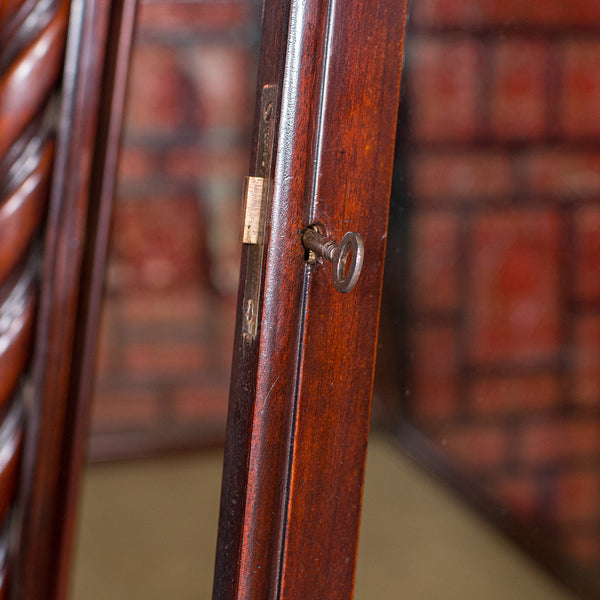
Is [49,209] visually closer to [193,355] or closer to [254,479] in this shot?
[254,479]

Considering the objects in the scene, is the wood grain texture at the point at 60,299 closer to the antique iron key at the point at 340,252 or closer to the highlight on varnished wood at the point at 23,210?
the highlight on varnished wood at the point at 23,210

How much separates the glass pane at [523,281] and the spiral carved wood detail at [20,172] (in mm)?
Result: 498

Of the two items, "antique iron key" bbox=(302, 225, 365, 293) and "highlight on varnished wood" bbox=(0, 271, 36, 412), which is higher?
"antique iron key" bbox=(302, 225, 365, 293)

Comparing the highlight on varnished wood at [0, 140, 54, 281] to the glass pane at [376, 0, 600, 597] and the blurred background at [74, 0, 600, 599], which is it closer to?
the blurred background at [74, 0, 600, 599]

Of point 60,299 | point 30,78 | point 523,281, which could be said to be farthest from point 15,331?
point 523,281

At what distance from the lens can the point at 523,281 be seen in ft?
3.97

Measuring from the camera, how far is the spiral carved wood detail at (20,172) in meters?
0.40

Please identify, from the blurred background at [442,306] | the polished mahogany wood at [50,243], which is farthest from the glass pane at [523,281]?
the polished mahogany wood at [50,243]

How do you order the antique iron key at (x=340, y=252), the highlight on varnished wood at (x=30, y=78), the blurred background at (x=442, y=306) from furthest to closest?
the blurred background at (x=442, y=306) < the highlight on varnished wood at (x=30, y=78) < the antique iron key at (x=340, y=252)

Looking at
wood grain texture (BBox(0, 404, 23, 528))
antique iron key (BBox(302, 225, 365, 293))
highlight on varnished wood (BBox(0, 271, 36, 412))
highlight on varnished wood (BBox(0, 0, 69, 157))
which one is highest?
highlight on varnished wood (BBox(0, 0, 69, 157))

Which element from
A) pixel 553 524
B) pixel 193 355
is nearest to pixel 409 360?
pixel 553 524

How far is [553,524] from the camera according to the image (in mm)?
1069

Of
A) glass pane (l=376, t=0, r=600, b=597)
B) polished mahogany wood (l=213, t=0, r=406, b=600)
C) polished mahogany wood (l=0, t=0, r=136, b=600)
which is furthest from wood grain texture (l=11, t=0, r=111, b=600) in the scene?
glass pane (l=376, t=0, r=600, b=597)

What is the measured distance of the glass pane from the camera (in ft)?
3.10
